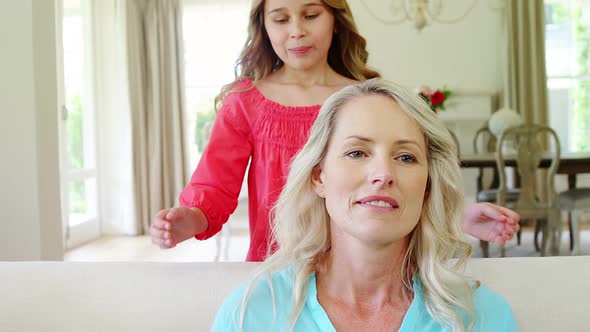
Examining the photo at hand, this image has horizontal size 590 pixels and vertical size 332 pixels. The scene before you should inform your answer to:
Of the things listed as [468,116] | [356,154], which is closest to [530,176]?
[468,116]

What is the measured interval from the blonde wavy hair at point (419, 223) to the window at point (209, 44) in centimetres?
565

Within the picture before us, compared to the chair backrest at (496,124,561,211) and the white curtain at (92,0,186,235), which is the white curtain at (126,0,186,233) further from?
the chair backrest at (496,124,561,211)

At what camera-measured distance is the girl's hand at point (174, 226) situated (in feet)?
4.23

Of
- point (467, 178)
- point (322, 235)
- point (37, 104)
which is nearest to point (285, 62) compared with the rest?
point (322, 235)

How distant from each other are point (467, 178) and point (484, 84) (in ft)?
3.17

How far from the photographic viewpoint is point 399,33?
675 centimetres

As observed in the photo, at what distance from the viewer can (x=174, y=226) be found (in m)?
1.32

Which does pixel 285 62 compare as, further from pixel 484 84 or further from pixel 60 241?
pixel 484 84

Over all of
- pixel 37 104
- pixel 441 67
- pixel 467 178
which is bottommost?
pixel 467 178

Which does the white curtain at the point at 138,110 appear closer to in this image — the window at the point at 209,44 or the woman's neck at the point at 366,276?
the window at the point at 209,44

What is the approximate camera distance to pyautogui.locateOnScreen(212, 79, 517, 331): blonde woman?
1071 mm

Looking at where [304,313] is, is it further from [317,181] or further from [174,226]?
[174,226]

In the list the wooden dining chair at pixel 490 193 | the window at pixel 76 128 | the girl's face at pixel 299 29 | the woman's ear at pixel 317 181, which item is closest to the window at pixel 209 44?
the window at pixel 76 128

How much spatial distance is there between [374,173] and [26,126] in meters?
1.82
